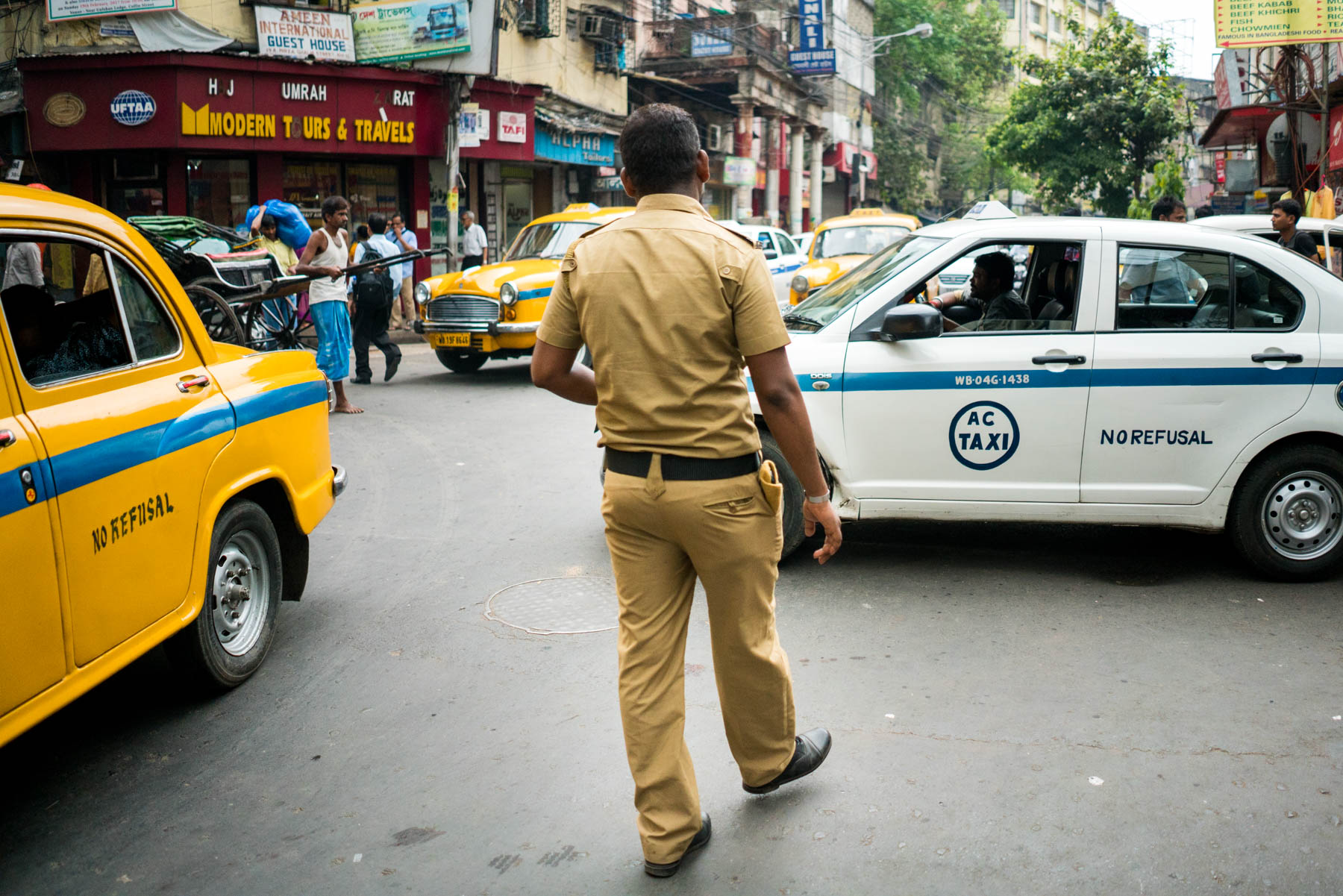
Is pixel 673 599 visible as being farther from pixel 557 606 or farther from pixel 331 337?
pixel 331 337

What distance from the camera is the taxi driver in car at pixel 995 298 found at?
19.5ft

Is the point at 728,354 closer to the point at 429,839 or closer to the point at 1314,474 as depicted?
→ the point at 429,839

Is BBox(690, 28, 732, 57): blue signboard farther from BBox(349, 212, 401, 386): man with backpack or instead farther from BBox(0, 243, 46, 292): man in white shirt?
BBox(0, 243, 46, 292): man in white shirt

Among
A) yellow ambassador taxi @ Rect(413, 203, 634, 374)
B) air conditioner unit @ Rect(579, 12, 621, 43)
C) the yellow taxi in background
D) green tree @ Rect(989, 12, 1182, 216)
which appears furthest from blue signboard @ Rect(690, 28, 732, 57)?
yellow ambassador taxi @ Rect(413, 203, 634, 374)

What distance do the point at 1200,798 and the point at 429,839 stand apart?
7.52 ft

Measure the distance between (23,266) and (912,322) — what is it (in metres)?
3.69

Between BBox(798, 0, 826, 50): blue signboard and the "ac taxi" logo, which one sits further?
BBox(798, 0, 826, 50): blue signboard

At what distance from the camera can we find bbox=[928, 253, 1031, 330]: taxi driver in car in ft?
19.5

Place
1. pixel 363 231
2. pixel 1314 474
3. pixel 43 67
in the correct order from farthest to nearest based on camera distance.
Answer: pixel 43 67, pixel 363 231, pixel 1314 474

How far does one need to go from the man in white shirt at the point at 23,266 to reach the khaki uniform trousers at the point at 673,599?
1946mm

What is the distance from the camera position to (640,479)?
307cm

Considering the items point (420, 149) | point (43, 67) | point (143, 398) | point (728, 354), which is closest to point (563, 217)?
point (420, 149)

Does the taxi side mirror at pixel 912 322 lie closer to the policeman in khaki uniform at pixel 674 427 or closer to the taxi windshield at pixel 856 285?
the taxi windshield at pixel 856 285

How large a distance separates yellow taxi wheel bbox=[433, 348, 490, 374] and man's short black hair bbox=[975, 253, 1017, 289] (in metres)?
8.75
